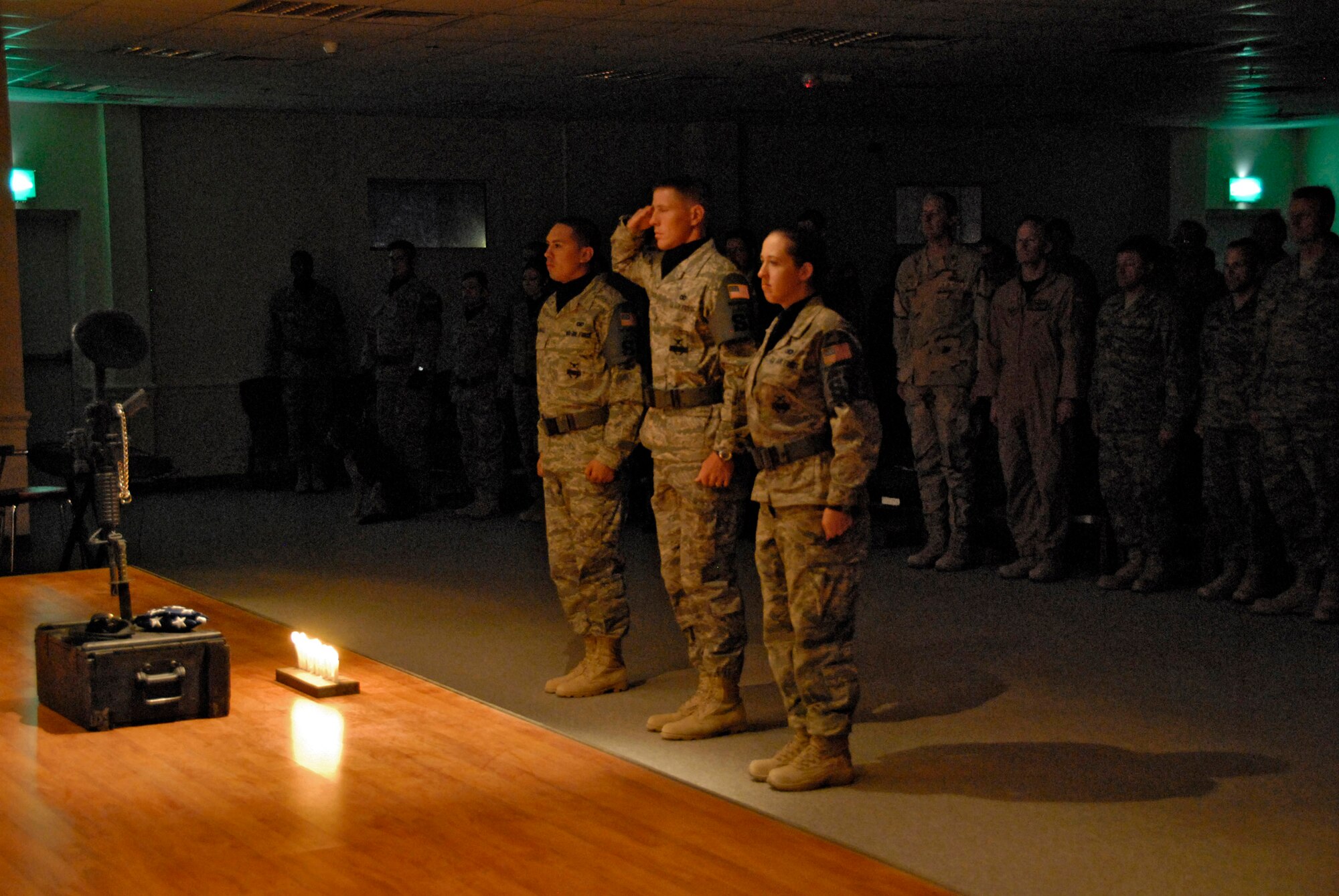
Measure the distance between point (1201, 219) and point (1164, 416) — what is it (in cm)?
986

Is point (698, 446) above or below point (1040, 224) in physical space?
below

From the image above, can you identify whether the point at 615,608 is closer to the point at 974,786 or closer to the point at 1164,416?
the point at 974,786

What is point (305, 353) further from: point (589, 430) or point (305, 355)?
point (589, 430)

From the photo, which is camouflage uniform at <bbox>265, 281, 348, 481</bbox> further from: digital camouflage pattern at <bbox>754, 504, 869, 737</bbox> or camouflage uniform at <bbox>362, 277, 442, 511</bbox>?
digital camouflage pattern at <bbox>754, 504, 869, 737</bbox>

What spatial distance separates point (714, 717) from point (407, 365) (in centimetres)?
627

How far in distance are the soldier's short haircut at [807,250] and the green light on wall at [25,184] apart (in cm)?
885

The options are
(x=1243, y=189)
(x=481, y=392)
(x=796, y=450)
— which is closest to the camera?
(x=796, y=450)

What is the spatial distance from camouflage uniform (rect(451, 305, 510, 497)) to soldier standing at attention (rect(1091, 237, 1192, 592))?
165 inches

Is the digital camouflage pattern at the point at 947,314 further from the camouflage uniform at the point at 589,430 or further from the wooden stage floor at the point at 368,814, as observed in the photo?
the wooden stage floor at the point at 368,814

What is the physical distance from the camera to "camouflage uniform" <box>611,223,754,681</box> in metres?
4.61

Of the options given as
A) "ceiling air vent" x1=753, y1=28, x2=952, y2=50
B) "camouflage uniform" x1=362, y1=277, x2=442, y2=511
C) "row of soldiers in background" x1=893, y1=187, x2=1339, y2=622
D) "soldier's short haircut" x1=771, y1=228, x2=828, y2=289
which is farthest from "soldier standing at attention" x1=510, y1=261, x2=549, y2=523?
"soldier's short haircut" x1=771, y1=228, x2=828, y2=289

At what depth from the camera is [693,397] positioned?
4.66 m

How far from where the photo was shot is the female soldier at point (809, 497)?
4.02 m

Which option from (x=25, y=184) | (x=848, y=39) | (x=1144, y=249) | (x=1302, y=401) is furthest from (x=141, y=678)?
(x=25, y=184)
